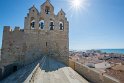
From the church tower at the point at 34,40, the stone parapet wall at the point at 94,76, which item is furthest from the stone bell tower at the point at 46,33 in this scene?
the stone parapet wall at the point at 94,76

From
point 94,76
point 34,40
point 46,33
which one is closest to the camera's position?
point 94,76

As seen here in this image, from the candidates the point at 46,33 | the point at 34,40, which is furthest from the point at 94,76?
the point at 34,40

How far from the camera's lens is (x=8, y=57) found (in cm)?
1686

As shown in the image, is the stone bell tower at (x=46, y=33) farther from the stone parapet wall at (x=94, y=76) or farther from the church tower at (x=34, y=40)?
the stone parapet wall at (x=94, y=76)

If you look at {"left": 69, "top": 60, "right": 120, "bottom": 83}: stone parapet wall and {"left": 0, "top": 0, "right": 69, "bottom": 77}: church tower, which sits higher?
{"left": 0, "top": 0, "right": 69, "bottom": 77}: church tower

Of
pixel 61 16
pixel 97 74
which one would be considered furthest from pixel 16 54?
pixel 97 74

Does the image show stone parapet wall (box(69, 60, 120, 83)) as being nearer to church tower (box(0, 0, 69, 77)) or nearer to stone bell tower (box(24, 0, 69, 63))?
stone bell tower (box(24, 0, 69, 63))

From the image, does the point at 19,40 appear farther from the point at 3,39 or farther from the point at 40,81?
the point at 40,81

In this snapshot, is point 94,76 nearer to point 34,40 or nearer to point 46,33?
point 46,33

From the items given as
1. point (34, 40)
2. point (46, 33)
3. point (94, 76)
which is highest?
point (46, 33)

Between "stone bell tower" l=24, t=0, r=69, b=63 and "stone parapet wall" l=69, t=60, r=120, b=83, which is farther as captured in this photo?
"stone bell tower" l=24, t=0, r=69, b=63

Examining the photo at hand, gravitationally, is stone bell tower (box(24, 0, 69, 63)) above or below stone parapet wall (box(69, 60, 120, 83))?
above

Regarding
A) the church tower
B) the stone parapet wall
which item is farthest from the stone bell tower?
the stone parapet wall

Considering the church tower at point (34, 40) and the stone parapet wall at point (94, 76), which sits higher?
the church tower at point (34, 40)
